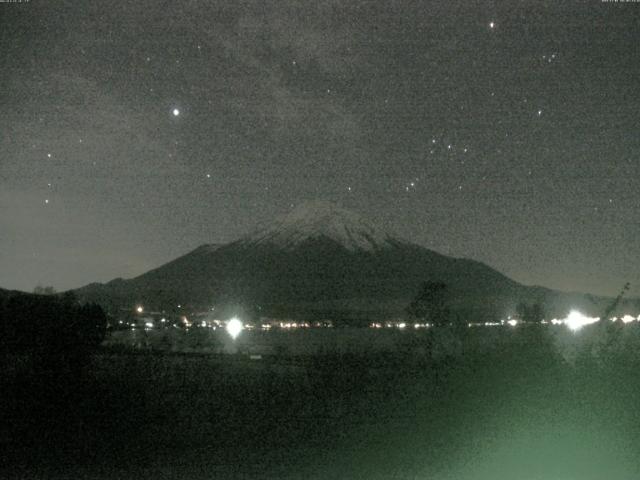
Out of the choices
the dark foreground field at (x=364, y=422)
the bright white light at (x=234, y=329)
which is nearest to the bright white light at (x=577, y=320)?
the dark foreground field at (x=364, y=422)

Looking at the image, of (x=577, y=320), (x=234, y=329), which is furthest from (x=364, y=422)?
(x=234, y=329)

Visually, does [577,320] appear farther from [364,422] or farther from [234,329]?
[234,329]

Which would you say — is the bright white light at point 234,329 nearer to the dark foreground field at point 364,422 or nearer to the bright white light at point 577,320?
the bright white light at point 577,320

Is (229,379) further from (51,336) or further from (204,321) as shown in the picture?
(204,321)

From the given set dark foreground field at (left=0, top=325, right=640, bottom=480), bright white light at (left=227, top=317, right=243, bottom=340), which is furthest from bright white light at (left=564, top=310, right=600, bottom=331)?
bright white light at (left=227, top=317, right=243, bottom=340)

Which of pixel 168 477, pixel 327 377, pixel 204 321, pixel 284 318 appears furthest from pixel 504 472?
pixel 284 318

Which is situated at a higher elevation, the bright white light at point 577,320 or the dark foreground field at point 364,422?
the bright white light at point 577,320
